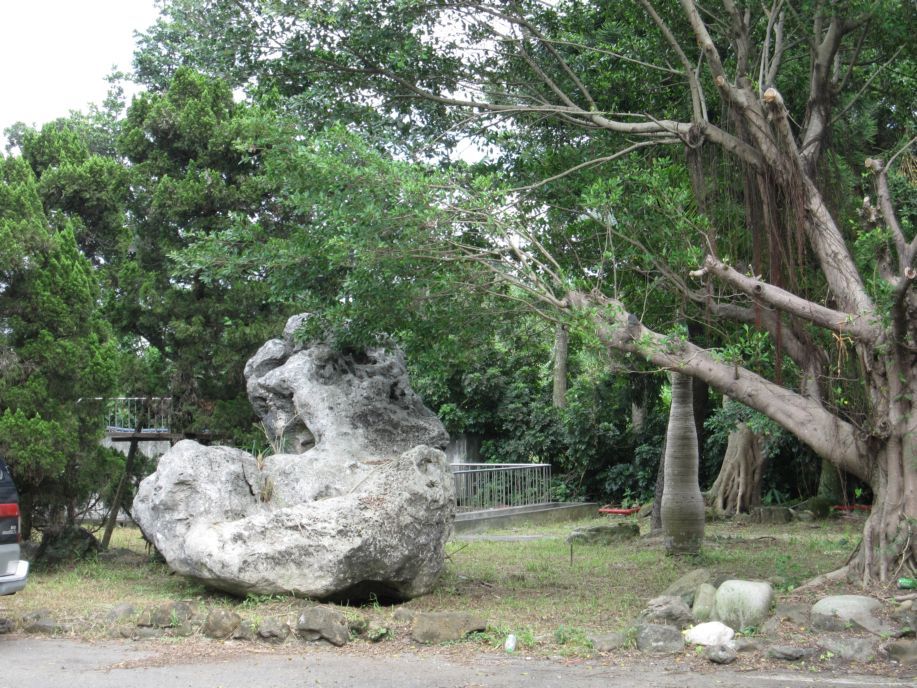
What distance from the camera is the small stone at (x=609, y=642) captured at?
291 inches

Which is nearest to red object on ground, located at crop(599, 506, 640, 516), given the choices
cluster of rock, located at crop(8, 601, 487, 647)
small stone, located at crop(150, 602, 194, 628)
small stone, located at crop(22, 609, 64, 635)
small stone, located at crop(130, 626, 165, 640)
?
cluster of rock, located at crop(8, 601, 487, 647)

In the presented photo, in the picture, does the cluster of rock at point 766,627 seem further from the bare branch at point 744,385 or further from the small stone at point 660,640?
the bare branch at point 744,385

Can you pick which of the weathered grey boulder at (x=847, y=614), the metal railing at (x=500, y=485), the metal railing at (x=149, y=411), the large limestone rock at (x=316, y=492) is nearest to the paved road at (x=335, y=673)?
the weathered grey boulder at (x=847, y=614)

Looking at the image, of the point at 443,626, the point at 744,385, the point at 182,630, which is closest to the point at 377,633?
the point at 443,626

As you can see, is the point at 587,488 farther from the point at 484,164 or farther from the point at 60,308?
the point at 60,308

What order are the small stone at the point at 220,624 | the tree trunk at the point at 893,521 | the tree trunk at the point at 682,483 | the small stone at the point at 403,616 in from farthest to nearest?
the tree trunk at the point at 682,483 < the tree trunk at the point at 893,521 < the small stone at the point at 403,616 < the small stone at the point at 220,624

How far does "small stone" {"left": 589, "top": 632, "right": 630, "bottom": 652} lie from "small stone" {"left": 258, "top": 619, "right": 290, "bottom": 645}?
8.18ft

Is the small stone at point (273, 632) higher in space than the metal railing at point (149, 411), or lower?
lower

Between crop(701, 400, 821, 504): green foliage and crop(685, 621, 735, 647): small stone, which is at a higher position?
crop(701, 400, 821, 504): green foliage

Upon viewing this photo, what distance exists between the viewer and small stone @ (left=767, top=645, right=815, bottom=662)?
22.9 feet

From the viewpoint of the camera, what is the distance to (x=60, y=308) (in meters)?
11.7

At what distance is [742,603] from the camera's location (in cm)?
797

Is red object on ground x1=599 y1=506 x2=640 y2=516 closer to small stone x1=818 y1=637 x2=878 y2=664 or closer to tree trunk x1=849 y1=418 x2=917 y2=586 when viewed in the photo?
tree trunk x1=849 y1=418 x2=917 y2=586

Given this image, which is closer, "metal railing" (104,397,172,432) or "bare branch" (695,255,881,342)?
"bare branch" (695,255,881,342)
